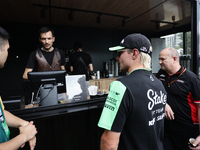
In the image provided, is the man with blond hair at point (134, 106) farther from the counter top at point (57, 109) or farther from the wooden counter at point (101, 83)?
the wooden counter at point (101, 83)

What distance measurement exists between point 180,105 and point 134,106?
974 millimetres

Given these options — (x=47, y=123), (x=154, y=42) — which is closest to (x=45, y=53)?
(x=47, y=123)

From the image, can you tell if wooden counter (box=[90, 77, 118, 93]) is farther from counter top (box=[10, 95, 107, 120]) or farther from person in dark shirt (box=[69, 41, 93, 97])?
counter top (box=[10, 95, 107, 120])

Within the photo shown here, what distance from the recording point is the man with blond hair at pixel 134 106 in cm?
73

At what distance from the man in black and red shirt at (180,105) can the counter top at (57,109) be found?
798 mm

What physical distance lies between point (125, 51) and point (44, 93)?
996mm

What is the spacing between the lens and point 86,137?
1.53m

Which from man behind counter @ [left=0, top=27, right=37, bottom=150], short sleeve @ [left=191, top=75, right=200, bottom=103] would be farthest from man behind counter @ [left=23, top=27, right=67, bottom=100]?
short sleeve @ [left=191, top=75, right=200, bottom=103]

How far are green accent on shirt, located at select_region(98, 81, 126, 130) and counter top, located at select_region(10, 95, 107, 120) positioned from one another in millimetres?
680

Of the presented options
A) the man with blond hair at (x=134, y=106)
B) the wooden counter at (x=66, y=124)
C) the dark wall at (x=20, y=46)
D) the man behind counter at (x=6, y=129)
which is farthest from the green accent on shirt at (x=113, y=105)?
the dark wall at (x=20, y=46)

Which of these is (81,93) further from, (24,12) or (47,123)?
(24,12)

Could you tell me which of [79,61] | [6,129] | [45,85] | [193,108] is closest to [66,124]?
[45,85]

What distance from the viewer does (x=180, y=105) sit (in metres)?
1.41

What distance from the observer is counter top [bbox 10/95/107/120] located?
1.21m
